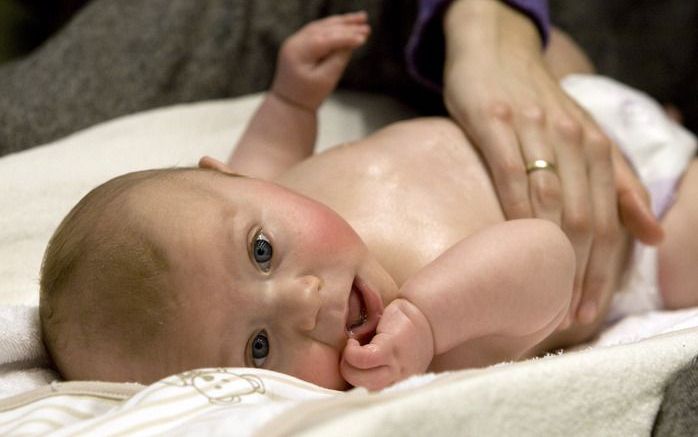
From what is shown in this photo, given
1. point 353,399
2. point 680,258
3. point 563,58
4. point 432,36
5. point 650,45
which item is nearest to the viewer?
point 353,399

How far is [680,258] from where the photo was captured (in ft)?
3.72

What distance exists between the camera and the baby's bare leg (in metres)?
1.43

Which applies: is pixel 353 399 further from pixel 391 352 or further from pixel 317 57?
pixel 317 57

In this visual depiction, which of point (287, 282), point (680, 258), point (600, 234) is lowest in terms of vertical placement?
point (680, 258)

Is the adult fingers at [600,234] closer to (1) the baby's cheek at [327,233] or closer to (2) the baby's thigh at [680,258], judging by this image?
(2) the baby's thigh at [680,258]

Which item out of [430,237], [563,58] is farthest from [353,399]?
[563,58]

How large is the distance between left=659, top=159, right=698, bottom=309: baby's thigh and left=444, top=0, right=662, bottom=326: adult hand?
0.10m

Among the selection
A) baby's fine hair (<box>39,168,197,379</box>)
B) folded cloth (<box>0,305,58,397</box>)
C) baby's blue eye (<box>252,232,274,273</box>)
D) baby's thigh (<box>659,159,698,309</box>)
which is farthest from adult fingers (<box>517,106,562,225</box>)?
folded cloth (<box>0,305,58,397</box>)

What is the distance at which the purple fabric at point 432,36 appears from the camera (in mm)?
1272

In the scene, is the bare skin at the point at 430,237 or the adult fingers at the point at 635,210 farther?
the adult fingers at the point at 635,210

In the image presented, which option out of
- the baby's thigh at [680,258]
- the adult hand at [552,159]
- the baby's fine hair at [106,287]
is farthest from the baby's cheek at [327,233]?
the baby's thigh at [680,258]

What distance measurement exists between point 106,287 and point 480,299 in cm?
35

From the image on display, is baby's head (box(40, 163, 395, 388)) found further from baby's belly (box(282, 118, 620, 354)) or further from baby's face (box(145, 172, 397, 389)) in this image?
baby's belly (box(282, 118, 620, 354))

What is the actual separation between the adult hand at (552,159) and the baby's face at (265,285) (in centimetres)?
25
